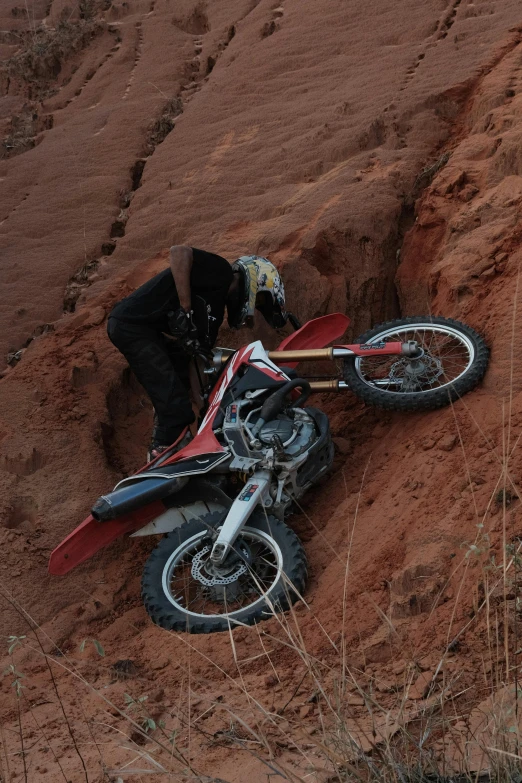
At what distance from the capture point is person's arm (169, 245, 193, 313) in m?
6.15

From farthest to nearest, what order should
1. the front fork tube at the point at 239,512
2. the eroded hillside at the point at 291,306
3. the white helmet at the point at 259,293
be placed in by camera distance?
the white helmet at the point at 259,293 < the front fork tube at the point at 239,512 < the eroded hillside at the point at 291,306

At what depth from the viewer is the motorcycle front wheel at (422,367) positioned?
5703 millimetres

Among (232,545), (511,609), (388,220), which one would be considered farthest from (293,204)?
(511,609)

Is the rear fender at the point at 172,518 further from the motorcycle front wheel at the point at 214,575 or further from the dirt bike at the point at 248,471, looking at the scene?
the motorcycle front wheel at the point at 214,575

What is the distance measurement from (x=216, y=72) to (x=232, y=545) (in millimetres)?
7242

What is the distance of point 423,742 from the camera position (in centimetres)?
289

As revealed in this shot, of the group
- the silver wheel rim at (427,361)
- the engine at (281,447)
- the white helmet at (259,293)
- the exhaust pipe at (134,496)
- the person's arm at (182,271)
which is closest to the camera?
the exhaust pipe at (134,496)

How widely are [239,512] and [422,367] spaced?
1789 mm

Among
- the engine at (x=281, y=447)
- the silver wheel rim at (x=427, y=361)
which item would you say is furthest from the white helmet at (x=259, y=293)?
the engine at (x=281, y=447)

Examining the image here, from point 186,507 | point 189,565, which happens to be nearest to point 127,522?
point 186,507

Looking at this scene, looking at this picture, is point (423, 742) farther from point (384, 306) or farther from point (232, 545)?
point (384, 306)

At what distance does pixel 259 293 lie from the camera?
6477 mm

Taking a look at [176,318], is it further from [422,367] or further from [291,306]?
[422,367]

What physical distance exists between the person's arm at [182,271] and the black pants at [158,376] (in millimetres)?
349
